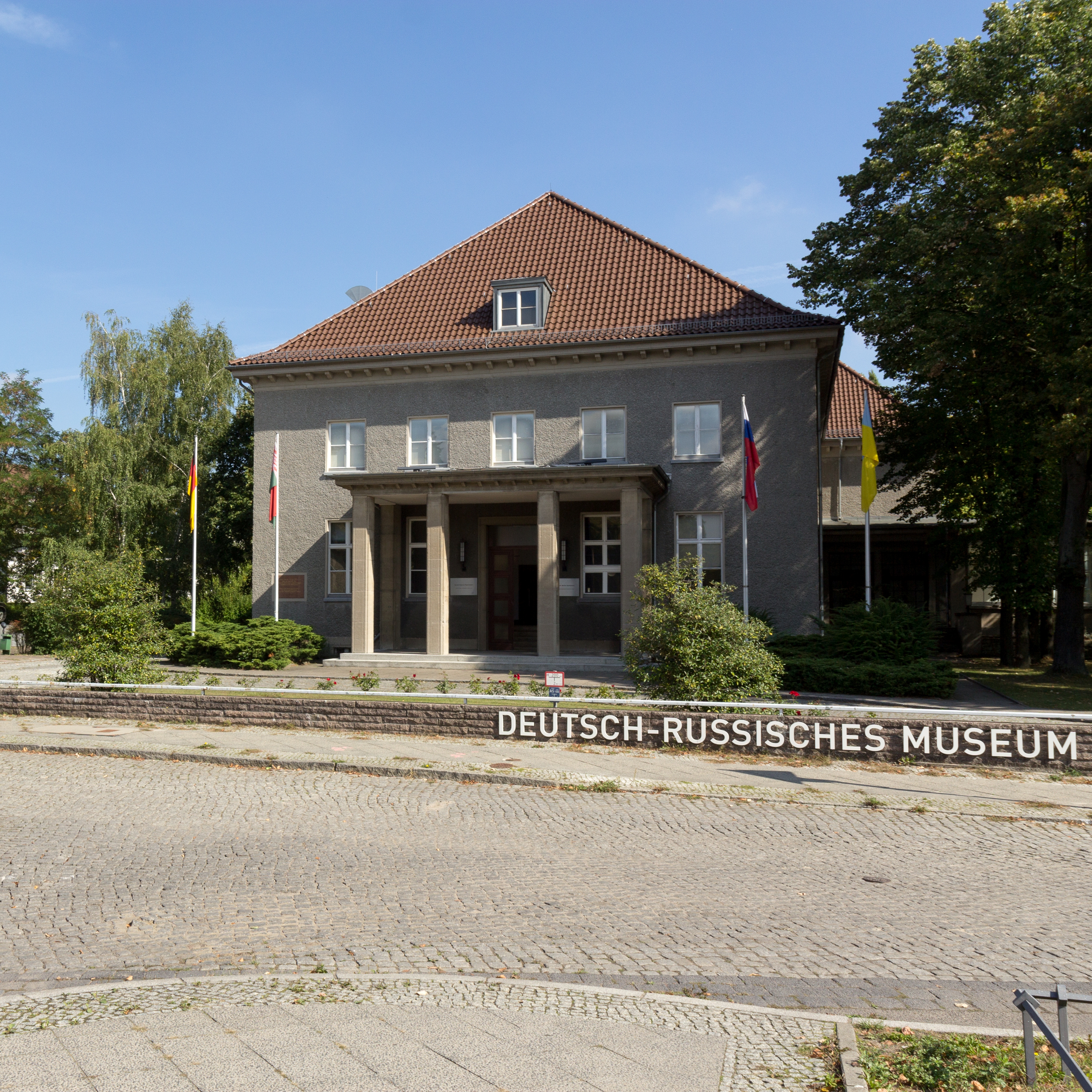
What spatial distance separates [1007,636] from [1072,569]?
6322mm

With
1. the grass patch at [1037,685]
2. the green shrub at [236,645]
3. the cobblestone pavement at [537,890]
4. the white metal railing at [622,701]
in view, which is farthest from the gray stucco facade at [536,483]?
the cobblestone pavement at [537,890]

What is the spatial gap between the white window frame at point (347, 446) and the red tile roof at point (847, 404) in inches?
744

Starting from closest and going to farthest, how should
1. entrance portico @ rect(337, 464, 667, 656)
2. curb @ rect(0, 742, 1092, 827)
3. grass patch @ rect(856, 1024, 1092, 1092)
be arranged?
grass patch @ rect(856, 1024, 1092, 1092)
curb @ rect(0, 742, 1092, 827)
entrance portico @ rect(337, 464, 667, 656)

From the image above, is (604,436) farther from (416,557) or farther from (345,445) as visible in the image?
(345,445)

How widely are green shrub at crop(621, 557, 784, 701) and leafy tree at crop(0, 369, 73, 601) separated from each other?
1217 inches

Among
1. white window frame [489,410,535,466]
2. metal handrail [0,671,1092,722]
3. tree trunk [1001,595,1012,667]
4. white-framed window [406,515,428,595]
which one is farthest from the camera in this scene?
tree trunk [1001,595,1012,667]

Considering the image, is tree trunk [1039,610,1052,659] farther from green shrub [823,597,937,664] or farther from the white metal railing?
the white metal railing

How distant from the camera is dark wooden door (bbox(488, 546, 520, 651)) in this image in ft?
89.7

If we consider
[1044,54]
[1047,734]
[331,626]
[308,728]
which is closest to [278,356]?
[331,626]

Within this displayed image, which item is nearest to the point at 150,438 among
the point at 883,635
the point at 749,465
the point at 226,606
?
the point at 226,606

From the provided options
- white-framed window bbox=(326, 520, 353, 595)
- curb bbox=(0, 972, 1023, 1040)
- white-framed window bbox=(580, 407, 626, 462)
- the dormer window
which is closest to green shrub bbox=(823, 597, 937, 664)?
white-framed window bbox=(580, 407, 626, 462)

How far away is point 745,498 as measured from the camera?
74.0 feet

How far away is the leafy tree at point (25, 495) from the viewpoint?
3772 centimetres

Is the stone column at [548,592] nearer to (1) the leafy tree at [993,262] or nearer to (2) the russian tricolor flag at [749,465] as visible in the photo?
(2) the russian tricolor flag at [749,465]
